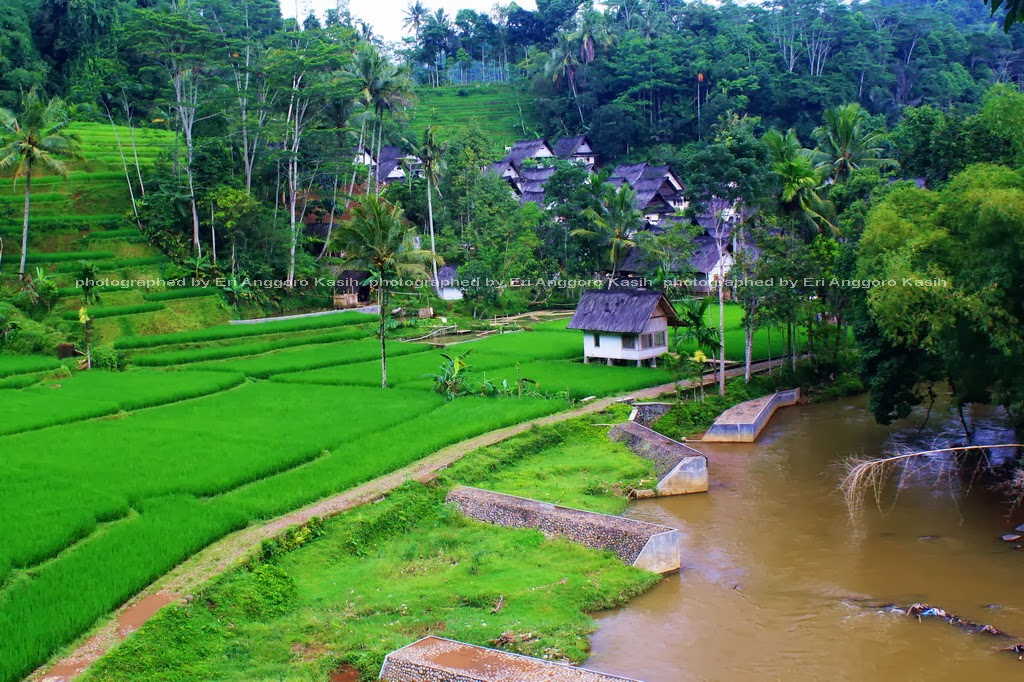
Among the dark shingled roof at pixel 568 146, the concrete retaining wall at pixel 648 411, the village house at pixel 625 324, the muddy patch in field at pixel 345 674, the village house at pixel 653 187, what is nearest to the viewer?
the muddy patch in field at pixel 345 674

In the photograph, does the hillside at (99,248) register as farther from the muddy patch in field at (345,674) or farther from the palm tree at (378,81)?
the muddy patch in field at (345,674)

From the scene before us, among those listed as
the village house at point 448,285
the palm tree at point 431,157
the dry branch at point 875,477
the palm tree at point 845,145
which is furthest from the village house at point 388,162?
the dry branch at point 875,477

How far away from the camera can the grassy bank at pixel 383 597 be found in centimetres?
1090

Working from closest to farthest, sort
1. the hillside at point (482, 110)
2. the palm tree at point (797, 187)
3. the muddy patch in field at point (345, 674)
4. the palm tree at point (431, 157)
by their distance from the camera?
the muddy patch in field at point (345, 674) < the palm tree at point (797, 187) < the palm tree at point (431, 157) < the hillside at point (482, 110)

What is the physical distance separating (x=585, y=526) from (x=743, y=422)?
9.15 metres

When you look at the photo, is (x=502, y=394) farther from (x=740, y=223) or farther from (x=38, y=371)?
(x=38, y=371)

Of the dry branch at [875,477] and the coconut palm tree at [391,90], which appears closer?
the dry branch at [875,477]

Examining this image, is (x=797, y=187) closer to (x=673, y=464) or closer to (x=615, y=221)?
(x=615, y=221)

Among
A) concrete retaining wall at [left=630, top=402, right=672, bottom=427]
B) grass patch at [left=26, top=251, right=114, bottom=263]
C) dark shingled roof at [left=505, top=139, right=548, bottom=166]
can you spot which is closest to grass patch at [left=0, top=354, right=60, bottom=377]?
grass patch at [left=26, top=251, right=114, bottom=263]

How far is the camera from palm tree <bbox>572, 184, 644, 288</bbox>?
4081 cm

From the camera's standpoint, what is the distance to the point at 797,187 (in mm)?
30484

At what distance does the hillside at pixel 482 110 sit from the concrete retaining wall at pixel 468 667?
5716cm

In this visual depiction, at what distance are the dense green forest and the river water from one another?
107 inches

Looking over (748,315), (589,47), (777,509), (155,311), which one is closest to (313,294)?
(155,311)
